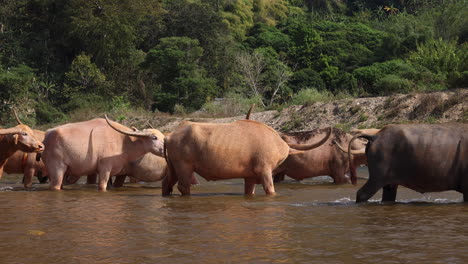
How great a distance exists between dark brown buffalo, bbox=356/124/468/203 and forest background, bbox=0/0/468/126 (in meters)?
30.3

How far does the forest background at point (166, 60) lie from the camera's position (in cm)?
4706

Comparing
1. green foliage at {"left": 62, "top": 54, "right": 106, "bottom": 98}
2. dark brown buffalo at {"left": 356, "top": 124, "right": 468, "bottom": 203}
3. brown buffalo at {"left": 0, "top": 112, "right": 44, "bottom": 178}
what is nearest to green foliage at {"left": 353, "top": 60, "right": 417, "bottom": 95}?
green foliage at {"left": 62, "top": 54, "right": 106, "bottom": 98}

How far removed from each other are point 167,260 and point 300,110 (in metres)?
28.1

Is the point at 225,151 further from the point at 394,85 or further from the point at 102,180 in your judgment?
the point at 394,85

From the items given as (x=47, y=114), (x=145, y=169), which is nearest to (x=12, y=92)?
(x=47, y=114)

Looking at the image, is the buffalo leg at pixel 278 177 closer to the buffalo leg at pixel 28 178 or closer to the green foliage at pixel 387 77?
the buffalo leg at pixel 28 178

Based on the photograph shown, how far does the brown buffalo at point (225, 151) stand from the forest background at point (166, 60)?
28.6 m

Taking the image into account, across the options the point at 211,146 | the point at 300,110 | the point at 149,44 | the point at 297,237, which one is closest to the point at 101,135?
the point at 211,146

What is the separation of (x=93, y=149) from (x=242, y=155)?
3.24 m

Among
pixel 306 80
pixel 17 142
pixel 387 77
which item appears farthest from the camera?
pixel 306 80

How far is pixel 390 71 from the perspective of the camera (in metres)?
46.5

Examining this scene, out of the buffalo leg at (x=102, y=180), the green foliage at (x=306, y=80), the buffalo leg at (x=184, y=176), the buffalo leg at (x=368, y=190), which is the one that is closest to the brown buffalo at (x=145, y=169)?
the buffalo leg at (x=102, y=180)

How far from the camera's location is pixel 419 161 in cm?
1020

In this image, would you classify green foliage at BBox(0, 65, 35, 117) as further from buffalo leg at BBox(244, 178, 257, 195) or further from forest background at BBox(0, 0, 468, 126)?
buffalo leg at BBox(244, 178, 257, 195)
